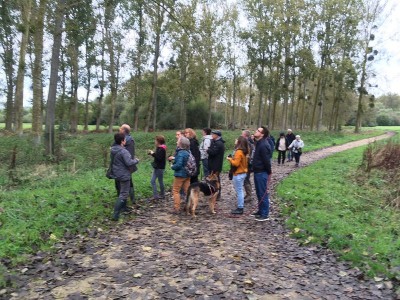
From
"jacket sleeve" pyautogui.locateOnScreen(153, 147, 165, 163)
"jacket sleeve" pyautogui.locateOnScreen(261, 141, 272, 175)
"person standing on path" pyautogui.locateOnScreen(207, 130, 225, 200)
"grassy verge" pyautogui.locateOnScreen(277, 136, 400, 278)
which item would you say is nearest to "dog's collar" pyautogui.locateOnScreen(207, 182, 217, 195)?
"person standing on path" pyautogui.locateOnScreen(207, 130, 225, 200)

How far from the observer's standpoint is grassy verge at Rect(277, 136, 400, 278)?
598cm

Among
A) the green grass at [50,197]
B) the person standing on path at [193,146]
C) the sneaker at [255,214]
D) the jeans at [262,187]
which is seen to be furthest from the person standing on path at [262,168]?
the green grass at [50,197]

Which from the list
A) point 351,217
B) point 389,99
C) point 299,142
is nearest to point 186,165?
point 351,217

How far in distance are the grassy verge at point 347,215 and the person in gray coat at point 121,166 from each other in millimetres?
4147

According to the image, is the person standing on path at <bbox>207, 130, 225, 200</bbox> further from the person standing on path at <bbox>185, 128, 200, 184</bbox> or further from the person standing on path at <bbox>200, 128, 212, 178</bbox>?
the person standing on path at <bbox>200, 128, 212, 178</bbox>

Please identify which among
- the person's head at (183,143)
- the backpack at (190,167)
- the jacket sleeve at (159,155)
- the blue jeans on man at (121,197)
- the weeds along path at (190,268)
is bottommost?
the weeds along path at (190,268)

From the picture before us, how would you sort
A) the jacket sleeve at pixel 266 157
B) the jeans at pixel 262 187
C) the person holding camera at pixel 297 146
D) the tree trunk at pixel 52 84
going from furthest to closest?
1. the person holding camera at pixel 297 146
2. the tree trunk at pixel 52 84
3. the jeans at pixel 262 187
4. the jacket sleeve at pixel 266 157

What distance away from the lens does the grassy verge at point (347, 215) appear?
598 centimetres

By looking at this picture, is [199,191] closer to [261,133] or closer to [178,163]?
[178,163]

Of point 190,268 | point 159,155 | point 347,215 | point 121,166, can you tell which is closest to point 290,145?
point 347,215

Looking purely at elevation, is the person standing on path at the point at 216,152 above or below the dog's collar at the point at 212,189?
above

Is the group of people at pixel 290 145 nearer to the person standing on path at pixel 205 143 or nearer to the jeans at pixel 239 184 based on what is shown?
the person standing on path at pixel 205 143

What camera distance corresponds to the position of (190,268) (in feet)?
17.5

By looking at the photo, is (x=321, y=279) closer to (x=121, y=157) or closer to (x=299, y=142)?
(x=121, y=157)
